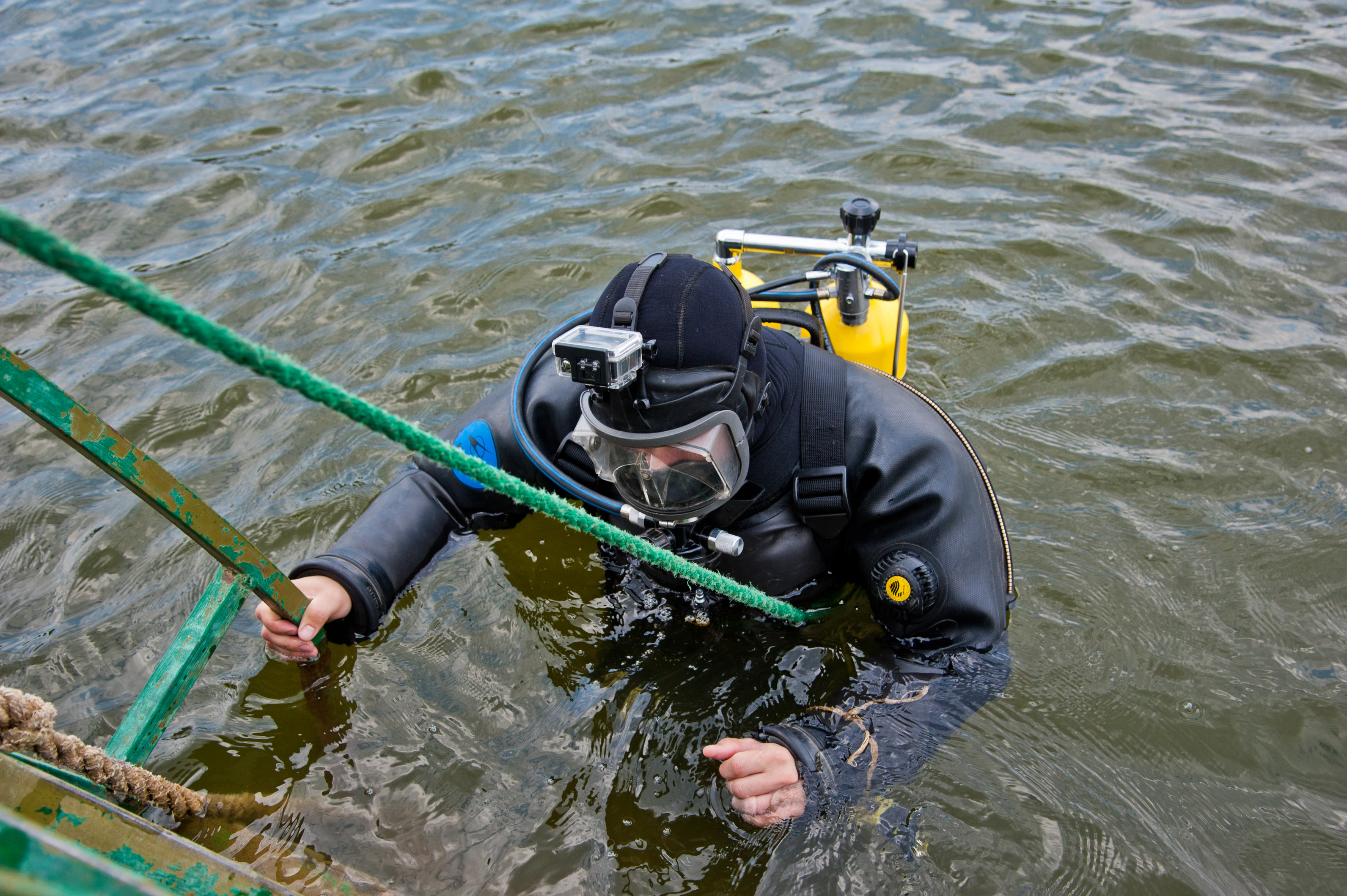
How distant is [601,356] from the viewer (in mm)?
1820

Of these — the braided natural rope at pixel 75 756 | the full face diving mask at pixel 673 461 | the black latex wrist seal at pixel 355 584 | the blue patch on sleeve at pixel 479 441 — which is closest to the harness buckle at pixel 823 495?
the full face diving mask at pixel 673 461

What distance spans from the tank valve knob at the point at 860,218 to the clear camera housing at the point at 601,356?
1211 millimetres

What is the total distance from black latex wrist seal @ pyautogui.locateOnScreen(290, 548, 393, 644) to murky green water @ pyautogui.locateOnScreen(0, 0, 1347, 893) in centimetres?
32

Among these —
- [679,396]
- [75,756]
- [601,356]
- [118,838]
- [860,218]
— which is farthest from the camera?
[860,218]

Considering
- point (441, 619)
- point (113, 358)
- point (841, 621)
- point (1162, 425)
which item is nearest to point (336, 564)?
point (441, 619)

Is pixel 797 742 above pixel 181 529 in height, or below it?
below

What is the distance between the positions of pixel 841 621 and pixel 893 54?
472 centimetres

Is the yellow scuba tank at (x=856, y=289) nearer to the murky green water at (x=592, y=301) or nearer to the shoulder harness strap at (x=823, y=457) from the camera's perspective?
the shoulder harness strap at (x=823, y=457)

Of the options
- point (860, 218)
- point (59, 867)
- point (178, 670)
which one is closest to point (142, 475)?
point (178, 670)

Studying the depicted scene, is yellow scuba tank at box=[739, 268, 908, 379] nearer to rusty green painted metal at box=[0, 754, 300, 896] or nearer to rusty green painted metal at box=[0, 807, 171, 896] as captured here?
rusty green painted metal at box=[0, 754, 300, 896]

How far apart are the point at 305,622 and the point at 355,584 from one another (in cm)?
19

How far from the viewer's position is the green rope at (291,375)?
97cm

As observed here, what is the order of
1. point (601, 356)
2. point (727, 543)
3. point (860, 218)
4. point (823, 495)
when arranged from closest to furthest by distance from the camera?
point (601, 356)
point (727, 543)
point (823, 495)
point (860, 218)

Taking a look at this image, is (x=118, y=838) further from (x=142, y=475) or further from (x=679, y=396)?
(x=679, y=396)
